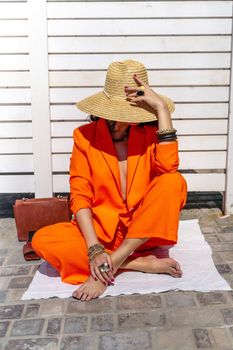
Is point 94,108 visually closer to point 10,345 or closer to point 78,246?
point 78,246

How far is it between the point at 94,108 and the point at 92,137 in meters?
0.25

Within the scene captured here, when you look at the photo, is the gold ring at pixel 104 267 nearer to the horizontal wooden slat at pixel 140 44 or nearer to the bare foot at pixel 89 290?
the bare foot at pixel 89 290

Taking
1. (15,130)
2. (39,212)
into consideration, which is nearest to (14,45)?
(15,130)

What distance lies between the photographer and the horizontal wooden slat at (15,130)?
449cm

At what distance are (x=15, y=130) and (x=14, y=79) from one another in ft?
1.52

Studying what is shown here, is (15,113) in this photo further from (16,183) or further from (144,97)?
(144,97)

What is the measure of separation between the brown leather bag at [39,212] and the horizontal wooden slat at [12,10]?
164cm

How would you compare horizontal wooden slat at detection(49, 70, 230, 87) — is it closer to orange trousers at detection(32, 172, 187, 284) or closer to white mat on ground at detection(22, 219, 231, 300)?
orange trousers at detection(32, 172, 187, 284)

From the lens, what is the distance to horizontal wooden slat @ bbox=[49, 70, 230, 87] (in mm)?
4395

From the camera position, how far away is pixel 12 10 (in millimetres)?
4285

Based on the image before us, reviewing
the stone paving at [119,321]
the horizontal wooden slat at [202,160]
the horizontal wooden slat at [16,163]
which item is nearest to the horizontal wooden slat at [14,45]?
the horizontal wooden slat at [16,163]

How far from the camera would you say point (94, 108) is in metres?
3.21

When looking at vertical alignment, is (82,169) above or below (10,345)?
above

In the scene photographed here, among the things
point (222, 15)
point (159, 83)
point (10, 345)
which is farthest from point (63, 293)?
point (222, 15)
